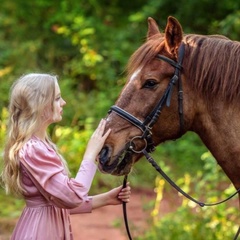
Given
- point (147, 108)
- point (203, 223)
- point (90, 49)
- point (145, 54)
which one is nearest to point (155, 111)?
point (147, 108)

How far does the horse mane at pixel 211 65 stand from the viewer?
3.60 metres

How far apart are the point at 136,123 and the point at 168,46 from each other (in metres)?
0.43

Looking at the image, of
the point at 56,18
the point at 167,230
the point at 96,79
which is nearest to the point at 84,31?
the point at 96,79

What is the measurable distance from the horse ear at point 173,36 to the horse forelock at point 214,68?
0.22 ft

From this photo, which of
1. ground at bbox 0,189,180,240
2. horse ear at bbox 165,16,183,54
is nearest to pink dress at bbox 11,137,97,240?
horse ear at bbox 165,16,183,54

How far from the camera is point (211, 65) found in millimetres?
3627

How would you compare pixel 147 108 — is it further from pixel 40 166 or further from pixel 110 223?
pixel 110 223

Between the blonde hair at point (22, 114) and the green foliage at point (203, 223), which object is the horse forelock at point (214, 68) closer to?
the blonde hair at point (22, 114)

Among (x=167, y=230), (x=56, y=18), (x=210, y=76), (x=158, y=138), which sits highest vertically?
(x=210, y=76)

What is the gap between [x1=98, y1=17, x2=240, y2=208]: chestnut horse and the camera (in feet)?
11.8

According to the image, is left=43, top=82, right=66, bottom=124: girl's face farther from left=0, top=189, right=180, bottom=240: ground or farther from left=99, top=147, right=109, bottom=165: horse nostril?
left=0, top=189, right=180, bottom=240: ground

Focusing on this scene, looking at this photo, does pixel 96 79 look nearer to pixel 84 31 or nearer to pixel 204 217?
pixel 84 31

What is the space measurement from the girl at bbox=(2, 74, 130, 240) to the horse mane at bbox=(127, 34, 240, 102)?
573mm

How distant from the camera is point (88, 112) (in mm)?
9547
